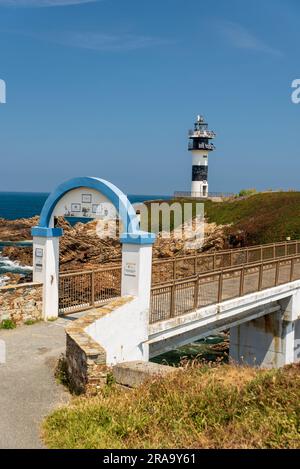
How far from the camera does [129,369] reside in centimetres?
822

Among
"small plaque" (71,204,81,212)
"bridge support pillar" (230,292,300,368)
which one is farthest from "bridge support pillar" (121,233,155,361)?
"bridge support pillar" (230,292,300,368)

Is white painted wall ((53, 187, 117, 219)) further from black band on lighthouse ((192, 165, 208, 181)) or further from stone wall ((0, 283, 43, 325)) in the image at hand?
black band on lighthouse ((192, 165, 208, 181))

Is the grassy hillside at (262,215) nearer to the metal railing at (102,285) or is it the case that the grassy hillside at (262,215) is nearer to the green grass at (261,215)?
the green grass at (261,215)

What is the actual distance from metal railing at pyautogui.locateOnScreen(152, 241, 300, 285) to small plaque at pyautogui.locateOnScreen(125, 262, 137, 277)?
335 centimetres

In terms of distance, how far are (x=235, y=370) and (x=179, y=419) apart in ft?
6.59

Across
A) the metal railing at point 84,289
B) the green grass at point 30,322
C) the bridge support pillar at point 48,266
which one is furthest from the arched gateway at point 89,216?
the metal railing at point 84,289

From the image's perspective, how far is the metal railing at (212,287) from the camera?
37.4 feet

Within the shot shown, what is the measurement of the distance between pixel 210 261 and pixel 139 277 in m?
8.08

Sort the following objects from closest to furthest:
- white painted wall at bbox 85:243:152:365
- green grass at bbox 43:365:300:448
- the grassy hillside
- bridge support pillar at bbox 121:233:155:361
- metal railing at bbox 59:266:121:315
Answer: green grass at bbox 43:365:300:448, white painted wall at bbox 85:243:152:365, bridge support pillar at bbox 121:233:155:361, metal railing at bbox 59:266:121:315, the grassy hillside

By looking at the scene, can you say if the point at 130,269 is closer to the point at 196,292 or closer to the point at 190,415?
the point at 196,292

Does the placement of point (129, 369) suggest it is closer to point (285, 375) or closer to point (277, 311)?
point (285, 375)

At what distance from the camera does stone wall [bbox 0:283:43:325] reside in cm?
1220

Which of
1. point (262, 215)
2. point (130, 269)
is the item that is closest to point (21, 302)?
point (130, 269)

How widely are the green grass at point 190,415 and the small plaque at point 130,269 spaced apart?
346cm
